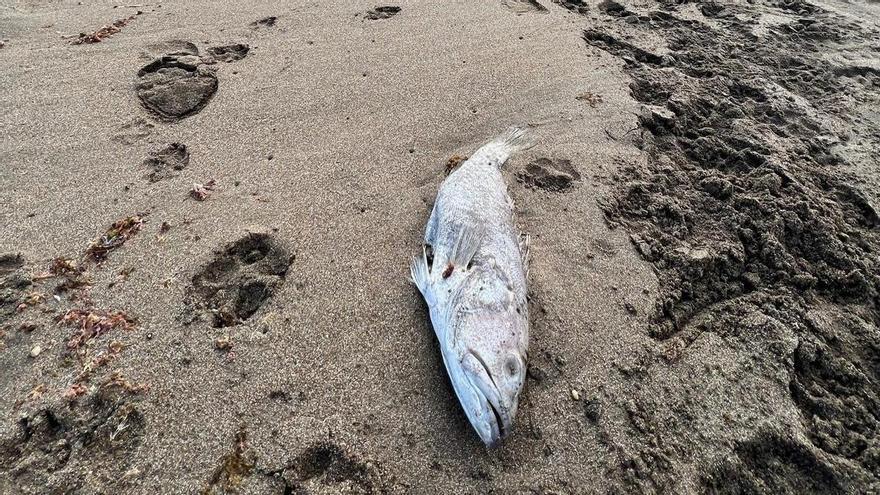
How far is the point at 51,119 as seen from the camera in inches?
157

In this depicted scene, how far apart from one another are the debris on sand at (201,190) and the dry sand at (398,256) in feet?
0.16

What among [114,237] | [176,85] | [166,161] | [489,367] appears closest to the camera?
[489,367]

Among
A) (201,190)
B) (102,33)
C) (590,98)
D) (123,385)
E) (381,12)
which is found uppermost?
(381,12)

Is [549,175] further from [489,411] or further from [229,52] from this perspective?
[229,52]

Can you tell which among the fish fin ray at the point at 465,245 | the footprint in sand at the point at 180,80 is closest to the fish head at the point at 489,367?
the fish fin ray at the point at 465,245

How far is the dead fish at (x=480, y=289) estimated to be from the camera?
2377 mm

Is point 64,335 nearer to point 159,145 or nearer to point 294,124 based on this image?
point 159,145

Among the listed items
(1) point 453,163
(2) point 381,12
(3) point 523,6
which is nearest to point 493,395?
(1) point 453,163

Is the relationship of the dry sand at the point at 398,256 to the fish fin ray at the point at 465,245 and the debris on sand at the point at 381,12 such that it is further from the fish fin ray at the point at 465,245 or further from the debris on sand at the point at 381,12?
the fish fin ray at the point at 465,245

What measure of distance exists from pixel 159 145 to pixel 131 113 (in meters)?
0.56

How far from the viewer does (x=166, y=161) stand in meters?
3.76

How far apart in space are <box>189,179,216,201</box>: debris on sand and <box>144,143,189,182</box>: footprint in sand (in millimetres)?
291

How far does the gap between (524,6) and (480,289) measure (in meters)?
4.66

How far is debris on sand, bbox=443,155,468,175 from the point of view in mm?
3893
